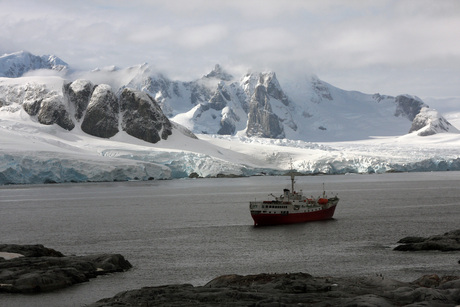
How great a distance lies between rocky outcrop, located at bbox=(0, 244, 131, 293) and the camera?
41.2m

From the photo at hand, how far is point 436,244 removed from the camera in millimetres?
54562

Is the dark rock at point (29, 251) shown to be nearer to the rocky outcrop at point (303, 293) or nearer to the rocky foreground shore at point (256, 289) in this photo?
the rocky foreground shore at point (256, 289)

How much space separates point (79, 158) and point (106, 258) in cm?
13195

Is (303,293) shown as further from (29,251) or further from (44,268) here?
(29,251)

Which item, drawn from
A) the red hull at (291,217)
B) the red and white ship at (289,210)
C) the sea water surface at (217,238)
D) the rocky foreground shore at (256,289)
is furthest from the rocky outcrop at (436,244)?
the red and white ship at (289,210)

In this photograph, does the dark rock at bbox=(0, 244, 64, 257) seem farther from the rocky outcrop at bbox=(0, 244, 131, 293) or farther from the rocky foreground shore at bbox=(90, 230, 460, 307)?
the rocky foreground shore at bbox=(90, 230, 460, 307)

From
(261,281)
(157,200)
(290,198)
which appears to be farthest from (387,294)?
(157,200)

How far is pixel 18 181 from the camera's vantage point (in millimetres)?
165750

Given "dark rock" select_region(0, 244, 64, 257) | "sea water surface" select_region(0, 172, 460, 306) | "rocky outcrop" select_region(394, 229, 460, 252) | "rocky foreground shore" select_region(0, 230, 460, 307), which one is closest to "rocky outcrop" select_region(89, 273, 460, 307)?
"rocky foreground shore" select_region(0, 230, 460, 307)

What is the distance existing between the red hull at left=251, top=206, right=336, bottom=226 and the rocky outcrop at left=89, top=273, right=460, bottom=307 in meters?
41.8

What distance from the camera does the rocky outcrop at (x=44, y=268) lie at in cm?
4122

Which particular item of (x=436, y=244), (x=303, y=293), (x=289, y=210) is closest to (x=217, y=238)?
(x=289, y=210)

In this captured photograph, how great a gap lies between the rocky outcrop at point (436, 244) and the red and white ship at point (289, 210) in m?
25.5

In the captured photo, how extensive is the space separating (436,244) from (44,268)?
101ft
